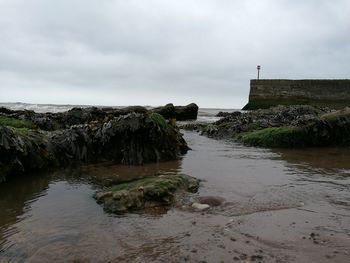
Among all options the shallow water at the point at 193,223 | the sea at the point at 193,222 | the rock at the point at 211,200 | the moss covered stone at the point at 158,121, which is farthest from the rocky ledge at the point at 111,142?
the rock at the point at 211,200

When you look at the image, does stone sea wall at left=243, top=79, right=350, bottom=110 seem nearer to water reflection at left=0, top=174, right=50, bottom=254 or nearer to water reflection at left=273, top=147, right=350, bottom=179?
water reflection at left=273, top=147, right=350, bottom=179

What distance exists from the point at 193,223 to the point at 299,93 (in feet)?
108

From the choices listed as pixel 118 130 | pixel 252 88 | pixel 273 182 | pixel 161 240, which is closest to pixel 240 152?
pixel 118 130

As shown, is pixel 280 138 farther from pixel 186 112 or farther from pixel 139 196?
pixel 186 112

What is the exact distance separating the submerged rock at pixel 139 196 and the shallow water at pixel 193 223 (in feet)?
0.43

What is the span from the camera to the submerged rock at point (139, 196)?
12.5 ft

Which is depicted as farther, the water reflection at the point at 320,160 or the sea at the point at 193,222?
the water reflection at the point at 320,160

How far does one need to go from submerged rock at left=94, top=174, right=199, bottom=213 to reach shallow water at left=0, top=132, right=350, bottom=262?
0.13 meters

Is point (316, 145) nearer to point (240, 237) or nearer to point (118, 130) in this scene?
point (118, 130)

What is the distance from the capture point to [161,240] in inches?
118

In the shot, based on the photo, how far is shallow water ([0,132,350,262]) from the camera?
9.00ft

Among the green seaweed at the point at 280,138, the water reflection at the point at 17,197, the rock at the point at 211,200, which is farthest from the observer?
the green seaweed at the point at 280,138

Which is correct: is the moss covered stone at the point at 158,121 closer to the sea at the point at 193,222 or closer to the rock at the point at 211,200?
the sea at the point at 193,222

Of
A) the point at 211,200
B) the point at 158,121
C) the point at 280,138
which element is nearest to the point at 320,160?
the point at 280,138
